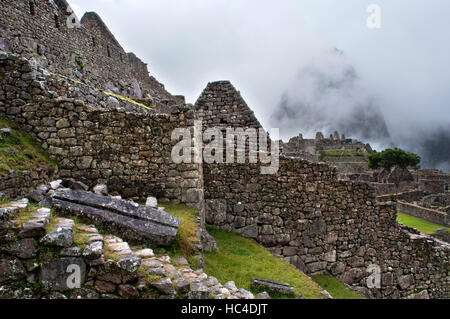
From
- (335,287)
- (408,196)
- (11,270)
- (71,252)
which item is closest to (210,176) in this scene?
(335,287)

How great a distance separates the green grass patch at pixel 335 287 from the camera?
10.1 m

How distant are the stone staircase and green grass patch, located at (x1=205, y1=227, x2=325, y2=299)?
7.97 ft

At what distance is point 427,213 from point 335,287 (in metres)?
24.9


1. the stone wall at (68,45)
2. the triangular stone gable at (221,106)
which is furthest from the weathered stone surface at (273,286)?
the stone wall at (68,45)

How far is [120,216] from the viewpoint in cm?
537

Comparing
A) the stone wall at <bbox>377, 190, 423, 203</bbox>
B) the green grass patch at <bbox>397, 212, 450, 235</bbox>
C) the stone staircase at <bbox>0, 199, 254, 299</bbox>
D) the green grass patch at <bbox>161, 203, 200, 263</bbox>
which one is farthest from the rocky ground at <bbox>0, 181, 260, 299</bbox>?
the stone wall at <bbox>377, 190, 423, 203</bbox>

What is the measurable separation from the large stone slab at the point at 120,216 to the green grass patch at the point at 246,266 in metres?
1.55

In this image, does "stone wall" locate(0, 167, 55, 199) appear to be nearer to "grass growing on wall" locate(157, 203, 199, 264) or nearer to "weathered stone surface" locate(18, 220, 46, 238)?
"weathered stone surface" locate(18, 220, 46, 238)

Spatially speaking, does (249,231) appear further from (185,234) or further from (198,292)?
(198,292)

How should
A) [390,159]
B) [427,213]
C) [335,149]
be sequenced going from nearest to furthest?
1. [427,213]
2. [390,159]
3. [335,149]

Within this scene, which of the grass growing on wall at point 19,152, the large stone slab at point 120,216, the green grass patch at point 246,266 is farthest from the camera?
the green grass patch at point 246,266

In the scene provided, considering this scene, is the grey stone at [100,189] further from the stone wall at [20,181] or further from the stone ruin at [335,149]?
the stone ruin at [335,149]

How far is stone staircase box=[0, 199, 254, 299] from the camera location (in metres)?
3.61

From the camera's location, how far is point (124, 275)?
156 inches
